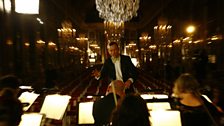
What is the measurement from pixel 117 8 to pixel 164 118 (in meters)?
8.47

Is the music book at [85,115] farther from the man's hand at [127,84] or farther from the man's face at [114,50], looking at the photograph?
the man's face at [114,50]

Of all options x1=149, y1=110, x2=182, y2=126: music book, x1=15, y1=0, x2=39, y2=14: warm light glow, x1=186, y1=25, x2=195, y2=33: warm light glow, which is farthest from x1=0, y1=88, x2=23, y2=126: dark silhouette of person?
x1=186, y1=25, x2=195, y2=33: warm light glow

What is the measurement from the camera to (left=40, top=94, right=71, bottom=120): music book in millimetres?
4742

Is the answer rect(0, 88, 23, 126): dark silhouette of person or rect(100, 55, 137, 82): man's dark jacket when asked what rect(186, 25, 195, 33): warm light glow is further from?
rect(0, 88, 23, 126): dark silhouette of person

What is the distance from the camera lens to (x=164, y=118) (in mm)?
3887

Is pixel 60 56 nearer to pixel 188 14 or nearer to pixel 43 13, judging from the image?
pixel 43 13

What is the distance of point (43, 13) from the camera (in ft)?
49.3

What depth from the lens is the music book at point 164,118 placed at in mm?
3867

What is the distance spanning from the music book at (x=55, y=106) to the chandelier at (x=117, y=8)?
7449 mm

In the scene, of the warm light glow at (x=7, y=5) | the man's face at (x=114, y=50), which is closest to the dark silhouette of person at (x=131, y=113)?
the man's face at (x=114, y=50)

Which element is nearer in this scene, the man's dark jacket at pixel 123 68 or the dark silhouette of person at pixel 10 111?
the dark silhouette of person at pixel 10 111

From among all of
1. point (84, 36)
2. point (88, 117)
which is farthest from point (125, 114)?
point (84, 36)

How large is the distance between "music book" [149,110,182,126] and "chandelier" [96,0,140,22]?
27.2 feet

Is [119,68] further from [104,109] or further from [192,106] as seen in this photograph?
[192,106]
